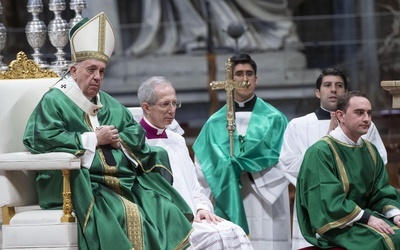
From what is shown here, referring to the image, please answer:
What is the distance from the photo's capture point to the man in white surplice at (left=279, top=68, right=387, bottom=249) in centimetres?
905

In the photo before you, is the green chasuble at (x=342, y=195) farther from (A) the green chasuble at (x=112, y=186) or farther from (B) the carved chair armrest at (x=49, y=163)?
(B) the carved chair armrest at (x=49, y=163)

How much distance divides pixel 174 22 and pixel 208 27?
1.52ft

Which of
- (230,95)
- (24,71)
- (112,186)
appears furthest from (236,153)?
(112,186)

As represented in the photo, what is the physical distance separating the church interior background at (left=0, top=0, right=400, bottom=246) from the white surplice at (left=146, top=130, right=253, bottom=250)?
5603 millimetres

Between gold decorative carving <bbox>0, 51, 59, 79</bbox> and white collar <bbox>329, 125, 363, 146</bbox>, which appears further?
gold decorative carving <bbox>0, 51, 59, 79</bbox>

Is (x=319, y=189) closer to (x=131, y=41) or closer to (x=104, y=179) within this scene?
(x=104, y=179)

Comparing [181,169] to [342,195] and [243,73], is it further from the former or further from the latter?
[243,73]

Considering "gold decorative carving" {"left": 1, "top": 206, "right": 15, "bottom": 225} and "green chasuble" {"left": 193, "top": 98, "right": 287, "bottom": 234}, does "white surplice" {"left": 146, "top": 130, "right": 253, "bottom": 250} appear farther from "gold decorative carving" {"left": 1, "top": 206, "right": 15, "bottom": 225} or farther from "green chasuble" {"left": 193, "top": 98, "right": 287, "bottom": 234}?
"gold decorative carving" {"left": 1, "top": 206, "right": 15, "bottom": 225}

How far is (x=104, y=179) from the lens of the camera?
7711mm

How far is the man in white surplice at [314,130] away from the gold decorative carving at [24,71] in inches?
64.4

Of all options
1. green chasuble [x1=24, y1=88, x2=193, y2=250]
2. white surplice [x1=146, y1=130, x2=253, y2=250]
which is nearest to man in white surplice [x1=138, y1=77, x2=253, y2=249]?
white surplice [x1=146, y1=130, x2=253, y2=250]

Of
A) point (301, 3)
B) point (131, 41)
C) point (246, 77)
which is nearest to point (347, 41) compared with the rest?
point (301, 3)

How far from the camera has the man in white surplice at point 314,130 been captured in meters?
9.05

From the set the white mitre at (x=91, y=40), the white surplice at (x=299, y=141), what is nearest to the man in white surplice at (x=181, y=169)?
the white mitre at (x=91, y=40)
